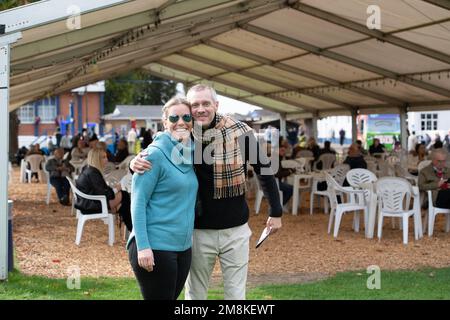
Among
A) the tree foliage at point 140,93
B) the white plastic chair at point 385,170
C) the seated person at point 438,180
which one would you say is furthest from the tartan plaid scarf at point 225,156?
the tree foliage at point 140,93

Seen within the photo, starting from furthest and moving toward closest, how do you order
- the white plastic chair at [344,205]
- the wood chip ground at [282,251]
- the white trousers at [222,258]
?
the white plastic chair at [344,205] → the wood chip ground at [282,251] → the white trousers at [222,258]

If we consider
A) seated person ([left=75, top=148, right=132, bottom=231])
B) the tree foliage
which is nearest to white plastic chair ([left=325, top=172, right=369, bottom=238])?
seated person ([left=75, top=148, right=132, bottom=231])

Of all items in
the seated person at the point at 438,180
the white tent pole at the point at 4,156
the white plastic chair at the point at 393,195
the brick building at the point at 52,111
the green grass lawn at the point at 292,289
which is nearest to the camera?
the green grass lawn at the point at 292,289

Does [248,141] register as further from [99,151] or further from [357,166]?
[357,166]

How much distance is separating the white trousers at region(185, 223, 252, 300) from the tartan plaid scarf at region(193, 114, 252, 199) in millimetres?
223

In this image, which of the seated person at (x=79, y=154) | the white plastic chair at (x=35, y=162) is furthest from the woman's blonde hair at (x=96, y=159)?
the white plastic chair at (x=35, y=162)

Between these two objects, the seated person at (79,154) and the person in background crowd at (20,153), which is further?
the person in background crowd at (20,153)

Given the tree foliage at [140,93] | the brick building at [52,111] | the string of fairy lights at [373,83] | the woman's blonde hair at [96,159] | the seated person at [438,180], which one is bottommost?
the seated person at [438,180]

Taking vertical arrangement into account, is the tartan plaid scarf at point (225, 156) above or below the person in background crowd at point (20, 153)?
below

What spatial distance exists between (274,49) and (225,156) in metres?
13.9

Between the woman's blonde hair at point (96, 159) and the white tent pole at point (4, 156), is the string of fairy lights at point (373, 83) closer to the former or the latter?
the woman's blonde hair at point (96, 159)

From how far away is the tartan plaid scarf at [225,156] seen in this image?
3598 mm
